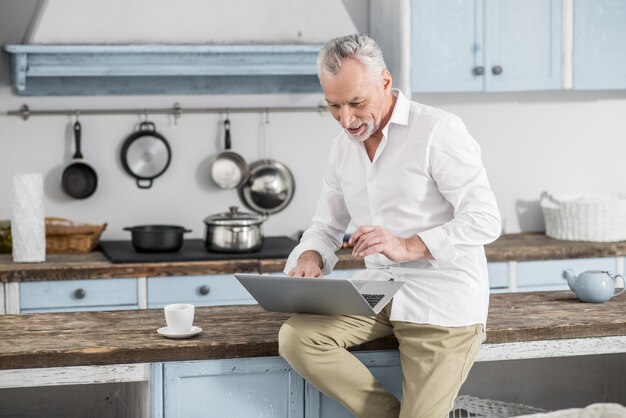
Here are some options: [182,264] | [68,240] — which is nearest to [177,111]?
[68,240]

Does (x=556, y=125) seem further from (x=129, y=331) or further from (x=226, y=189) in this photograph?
(x=129, y=331)

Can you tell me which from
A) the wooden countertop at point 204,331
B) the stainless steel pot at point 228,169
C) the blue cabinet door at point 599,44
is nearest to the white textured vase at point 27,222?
the stainless steel pot at point 228,169

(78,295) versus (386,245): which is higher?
(386,245)

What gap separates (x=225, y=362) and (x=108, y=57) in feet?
8.16

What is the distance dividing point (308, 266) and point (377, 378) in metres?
0.38

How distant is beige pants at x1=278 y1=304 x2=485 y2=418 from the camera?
2465mm

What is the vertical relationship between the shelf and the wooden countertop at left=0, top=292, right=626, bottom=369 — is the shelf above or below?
above

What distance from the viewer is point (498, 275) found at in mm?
4703

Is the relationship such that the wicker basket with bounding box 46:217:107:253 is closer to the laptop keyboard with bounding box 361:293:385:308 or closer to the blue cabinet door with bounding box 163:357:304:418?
the blue cabinet door with bounding box 163:357:304:418

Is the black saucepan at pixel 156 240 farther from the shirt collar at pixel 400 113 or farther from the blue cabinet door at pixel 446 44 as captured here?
the shirt collar at pixel 400 113

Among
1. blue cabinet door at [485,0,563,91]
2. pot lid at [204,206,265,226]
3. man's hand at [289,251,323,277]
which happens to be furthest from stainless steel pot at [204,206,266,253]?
man's hand at [289,251,323,277]

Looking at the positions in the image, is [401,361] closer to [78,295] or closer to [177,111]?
[78,295]

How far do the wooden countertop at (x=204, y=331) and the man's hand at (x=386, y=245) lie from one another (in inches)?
12.2

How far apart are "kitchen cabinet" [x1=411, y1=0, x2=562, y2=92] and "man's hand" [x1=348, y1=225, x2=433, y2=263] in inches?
93.9
